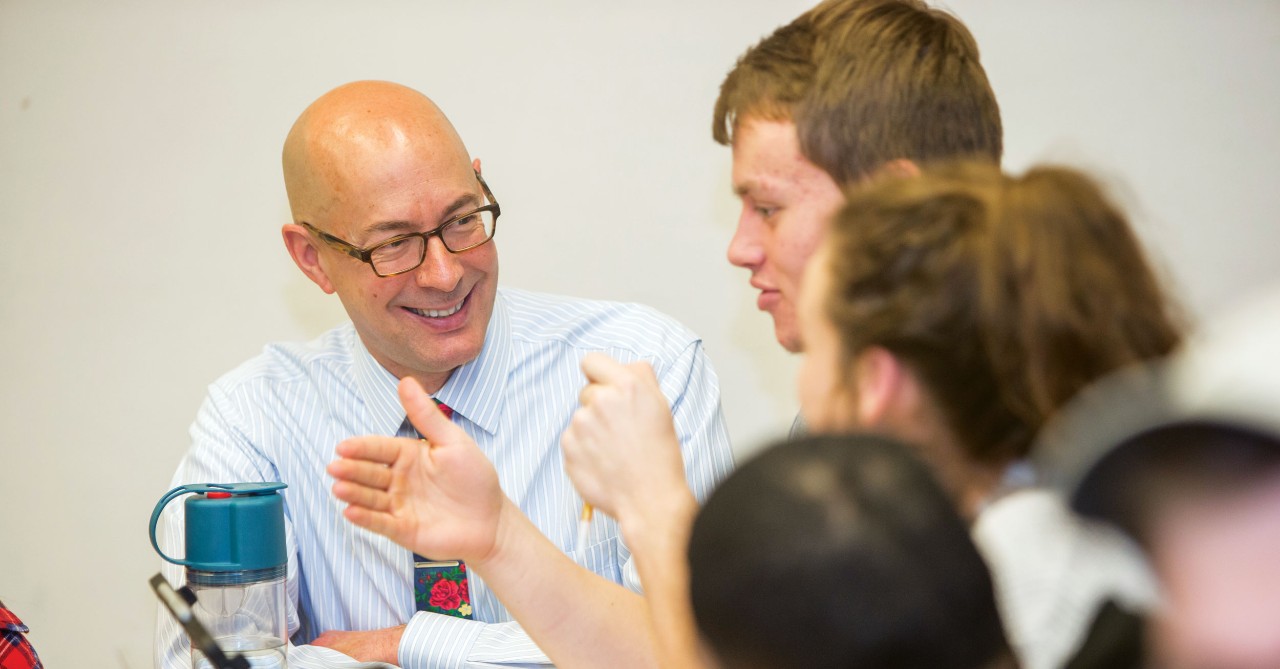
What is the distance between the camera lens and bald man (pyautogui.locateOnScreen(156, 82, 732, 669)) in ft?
5.81

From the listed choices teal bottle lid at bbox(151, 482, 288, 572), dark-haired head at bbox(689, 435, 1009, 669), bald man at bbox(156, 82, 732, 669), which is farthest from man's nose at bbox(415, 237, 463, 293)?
dark-haired head at bbox(689, 435, 1009, 669)

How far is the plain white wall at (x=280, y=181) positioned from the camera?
234 centimetres

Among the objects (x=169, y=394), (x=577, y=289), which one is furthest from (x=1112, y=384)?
(x=169, y=394)

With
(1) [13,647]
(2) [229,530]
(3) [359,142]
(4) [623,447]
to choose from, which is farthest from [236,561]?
(3) [359,142]

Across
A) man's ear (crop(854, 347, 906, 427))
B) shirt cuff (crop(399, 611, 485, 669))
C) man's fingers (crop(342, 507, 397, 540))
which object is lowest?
shirt cuff (crop(399, 611, 485, 669))

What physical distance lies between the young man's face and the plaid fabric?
1.09m

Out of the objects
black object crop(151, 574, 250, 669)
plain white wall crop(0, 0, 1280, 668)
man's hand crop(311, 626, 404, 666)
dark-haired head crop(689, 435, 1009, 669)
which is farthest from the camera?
plain white wall crop(0, 0, 1280, 668)

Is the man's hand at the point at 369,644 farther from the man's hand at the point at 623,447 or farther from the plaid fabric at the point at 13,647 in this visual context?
the man's hand at the point at 623,447

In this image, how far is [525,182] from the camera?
2363 mm

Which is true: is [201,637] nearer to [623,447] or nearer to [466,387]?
[623,447]

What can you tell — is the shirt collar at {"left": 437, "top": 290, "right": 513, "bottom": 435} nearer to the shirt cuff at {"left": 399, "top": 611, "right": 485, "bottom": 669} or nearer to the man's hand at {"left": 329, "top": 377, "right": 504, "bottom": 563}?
the shirt cuff at {"left": 399, "top": 611, "right": 485, "bottom": 669}

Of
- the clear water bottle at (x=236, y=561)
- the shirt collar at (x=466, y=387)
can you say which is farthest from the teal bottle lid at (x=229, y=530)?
the shirt collar at (x=466, y=387)

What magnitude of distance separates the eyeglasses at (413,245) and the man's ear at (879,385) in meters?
0.97

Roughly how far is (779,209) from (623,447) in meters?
0.49
